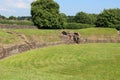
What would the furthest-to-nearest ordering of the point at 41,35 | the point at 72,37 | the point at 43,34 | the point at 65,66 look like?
the point at 72,37, the point at 43,34, the point at 41,35, the point at 65,66

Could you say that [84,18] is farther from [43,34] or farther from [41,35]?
[41,35]

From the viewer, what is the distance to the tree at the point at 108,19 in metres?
72.8

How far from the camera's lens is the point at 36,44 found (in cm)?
3669

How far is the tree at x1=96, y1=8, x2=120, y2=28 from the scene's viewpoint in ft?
239

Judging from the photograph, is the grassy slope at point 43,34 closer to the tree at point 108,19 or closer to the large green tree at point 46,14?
the large green tree at point 46,14

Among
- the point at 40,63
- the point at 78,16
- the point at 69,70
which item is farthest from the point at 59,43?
the point at 78,16

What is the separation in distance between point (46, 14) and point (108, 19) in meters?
17.7

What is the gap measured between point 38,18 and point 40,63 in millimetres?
36299

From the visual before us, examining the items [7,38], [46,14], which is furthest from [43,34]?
[46,14]

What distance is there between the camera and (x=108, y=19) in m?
73.2

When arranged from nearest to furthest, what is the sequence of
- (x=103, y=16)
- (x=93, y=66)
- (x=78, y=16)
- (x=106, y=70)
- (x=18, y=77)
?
(x=18, y=77), (x=106, y=70), (x=93, y=66), (x=103, y=16), (x=78, y=16)

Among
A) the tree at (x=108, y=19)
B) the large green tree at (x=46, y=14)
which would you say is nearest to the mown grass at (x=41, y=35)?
the large green tree at (x=46, y=14)

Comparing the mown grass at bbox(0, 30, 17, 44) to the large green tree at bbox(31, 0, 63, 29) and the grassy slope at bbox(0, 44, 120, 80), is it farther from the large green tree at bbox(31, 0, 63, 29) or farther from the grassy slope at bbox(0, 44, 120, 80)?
A: the large green tree at bbox(31, 0, 63, 29)

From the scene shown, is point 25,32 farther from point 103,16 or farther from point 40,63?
point 103,16
